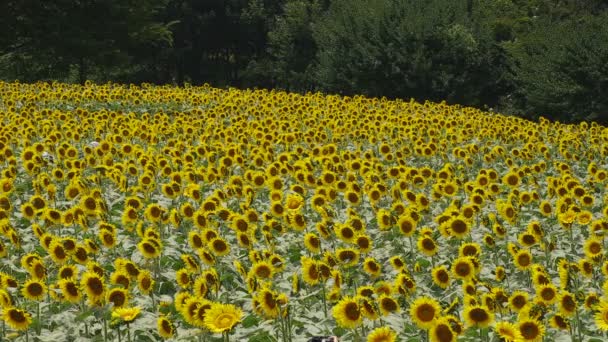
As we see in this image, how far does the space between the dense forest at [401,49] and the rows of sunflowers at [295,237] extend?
40.2 feet

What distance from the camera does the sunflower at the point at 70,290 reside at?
4.46m

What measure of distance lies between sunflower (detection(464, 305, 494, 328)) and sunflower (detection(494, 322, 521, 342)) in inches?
13.4

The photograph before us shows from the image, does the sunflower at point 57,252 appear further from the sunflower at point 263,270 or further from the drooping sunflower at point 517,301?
the drooping sunflower at point 517,301

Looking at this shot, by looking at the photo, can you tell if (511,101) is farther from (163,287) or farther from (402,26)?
(163,287)

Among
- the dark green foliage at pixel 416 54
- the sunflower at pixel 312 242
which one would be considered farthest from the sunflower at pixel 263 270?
the dark green foliage at pixel 416 54

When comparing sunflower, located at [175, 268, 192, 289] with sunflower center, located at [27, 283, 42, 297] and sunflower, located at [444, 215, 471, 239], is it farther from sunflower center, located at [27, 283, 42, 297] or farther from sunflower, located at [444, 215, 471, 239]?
sunflower, located at [444, 215, 471, 239]

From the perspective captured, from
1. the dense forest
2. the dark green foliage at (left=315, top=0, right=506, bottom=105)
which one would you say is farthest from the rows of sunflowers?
the dark green foliage at (left=315, top=0, right=506, bottom=105)

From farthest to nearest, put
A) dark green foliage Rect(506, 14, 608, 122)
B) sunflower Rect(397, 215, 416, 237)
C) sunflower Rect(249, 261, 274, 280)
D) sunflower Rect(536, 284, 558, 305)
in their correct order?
dark green foliage Rect(506, 14, 608, 122) → sunflower Rect(397, 215, 416, 237) → sunflower Rect(249, 261, 274, 280) → sunflower Rect(536, 284, 558, 305)

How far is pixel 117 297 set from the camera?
14.3 feet

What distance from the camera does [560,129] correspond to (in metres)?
13.6

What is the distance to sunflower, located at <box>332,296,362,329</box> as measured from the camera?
3.99 m

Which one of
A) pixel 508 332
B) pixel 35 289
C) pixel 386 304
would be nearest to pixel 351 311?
pixel 386 304

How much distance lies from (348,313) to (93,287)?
150cm

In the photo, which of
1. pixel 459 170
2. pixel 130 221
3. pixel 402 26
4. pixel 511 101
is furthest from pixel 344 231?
pixel 511 101
